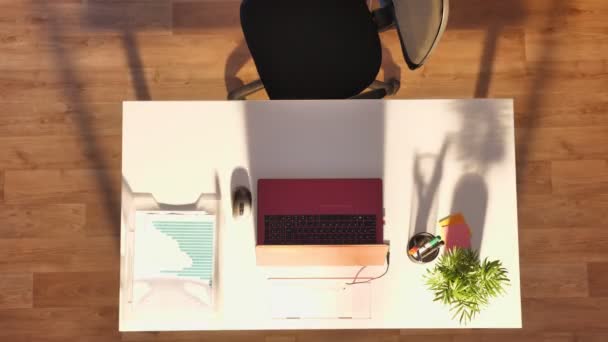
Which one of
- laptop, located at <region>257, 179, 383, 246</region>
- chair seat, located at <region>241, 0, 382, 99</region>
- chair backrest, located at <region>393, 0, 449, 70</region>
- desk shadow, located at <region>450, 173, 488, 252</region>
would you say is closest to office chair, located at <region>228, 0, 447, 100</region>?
chair seat, located at <region>241, 0, 382, 99</region>

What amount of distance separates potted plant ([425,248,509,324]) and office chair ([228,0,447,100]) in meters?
0.77

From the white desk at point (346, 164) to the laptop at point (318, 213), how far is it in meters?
0.04

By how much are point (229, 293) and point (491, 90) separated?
162 centimetres

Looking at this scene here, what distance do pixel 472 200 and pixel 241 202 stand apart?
2.46 feet

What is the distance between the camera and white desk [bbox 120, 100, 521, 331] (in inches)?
58.7

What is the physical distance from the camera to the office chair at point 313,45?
180 cm

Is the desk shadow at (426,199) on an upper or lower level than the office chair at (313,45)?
lower

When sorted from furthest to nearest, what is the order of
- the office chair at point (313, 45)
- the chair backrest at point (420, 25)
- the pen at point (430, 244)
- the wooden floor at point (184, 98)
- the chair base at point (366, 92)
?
the wooden floor at point (184, 98), the chair base at point (366, 92), the office chair at point (313, 45), the pen at point (430, 244), the chair backrest at point (420, 25)

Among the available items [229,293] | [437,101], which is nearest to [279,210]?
[229,293]

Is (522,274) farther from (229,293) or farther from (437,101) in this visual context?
(229,293)

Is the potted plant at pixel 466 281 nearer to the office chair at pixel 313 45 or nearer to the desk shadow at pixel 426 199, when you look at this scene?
the desk shadow at pixel 426 199

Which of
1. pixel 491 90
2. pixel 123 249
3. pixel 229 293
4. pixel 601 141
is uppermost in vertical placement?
pixel 491 90

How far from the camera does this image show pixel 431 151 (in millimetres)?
1530

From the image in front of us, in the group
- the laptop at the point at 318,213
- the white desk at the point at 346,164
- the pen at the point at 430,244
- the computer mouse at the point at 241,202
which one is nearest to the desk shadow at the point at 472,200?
the white desk at the point at 346,164
